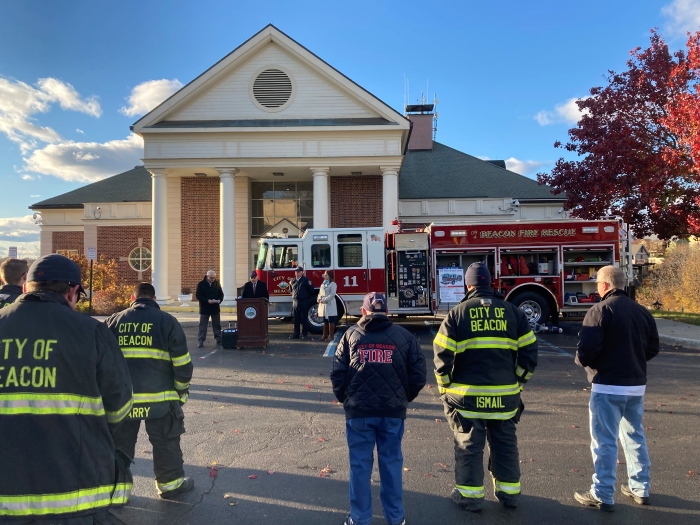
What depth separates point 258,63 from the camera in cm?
1997

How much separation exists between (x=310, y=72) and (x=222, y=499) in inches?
728

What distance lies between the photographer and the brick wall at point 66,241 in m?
24.1

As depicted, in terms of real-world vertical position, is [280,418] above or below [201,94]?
below

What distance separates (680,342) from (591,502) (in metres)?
9.19

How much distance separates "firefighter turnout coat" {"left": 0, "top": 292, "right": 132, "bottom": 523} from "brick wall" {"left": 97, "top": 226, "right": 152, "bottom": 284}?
22442 mm

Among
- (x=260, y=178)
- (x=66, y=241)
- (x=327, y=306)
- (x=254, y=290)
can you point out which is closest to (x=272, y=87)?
(x=260, y=178)

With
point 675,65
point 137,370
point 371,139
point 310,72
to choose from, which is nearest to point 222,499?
point 137,370

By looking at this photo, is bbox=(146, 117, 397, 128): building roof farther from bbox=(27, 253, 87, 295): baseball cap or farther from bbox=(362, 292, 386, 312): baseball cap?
bbox=(27, 253, 87, 295): baseball cap

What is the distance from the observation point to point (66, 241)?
24.3 meters

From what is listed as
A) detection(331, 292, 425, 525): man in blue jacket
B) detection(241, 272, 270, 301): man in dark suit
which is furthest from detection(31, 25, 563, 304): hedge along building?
detection(331, 292, 425, 525): man in blue jacket

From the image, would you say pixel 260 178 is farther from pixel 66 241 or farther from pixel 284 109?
pixel 66 241

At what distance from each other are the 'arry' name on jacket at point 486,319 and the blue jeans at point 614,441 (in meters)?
0.96

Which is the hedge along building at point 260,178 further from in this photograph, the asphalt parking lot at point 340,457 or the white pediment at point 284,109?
the asphalt parking lot at point 340,457

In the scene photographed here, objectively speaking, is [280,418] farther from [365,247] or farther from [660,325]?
[660,325]
